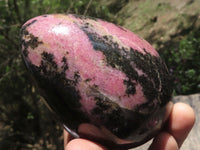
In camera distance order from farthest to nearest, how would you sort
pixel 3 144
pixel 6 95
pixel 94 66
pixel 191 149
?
pixel 3 144 < pixel 6 95 < pixel 191 149 < pixel 94 66

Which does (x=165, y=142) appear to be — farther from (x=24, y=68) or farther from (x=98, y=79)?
(x=24, y=68)

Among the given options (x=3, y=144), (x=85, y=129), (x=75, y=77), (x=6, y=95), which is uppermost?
(x=75, y=77)

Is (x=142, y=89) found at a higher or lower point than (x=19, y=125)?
higher

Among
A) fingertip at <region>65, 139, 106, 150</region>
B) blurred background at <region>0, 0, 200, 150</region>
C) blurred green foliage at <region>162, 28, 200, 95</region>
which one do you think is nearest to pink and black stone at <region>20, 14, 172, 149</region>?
fingertip at <region>65, 139, 106, 150</region>

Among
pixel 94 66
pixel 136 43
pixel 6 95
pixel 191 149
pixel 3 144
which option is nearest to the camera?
pixel 94 66

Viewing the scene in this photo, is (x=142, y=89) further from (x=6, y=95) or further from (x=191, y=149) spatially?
(x=6, y=95)

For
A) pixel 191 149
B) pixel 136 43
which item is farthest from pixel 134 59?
pixel 191 149

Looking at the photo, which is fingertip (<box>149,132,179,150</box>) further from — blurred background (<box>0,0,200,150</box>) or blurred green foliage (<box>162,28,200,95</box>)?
blurred green foliage (<box>162,28,200,95</box>)

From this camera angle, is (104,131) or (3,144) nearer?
(104,131)
